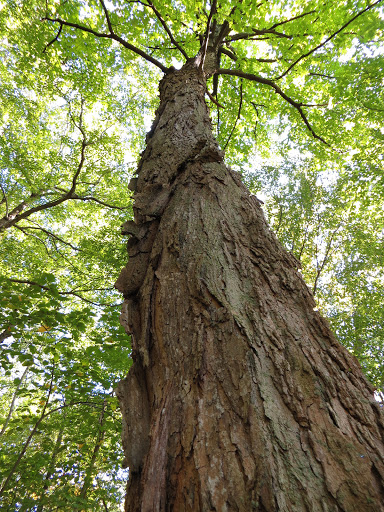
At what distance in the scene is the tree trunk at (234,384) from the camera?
79 cm

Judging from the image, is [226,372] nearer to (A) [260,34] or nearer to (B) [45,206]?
(A) [260,34]

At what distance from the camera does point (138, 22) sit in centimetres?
557

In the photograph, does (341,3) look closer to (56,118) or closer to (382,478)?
(382,478)

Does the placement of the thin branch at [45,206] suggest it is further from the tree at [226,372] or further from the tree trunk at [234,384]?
the tree trunk at [234,384]

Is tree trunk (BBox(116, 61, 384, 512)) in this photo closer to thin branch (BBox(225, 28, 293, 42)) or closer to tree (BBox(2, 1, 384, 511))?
tree (BBox(2, 1, 384, 511))

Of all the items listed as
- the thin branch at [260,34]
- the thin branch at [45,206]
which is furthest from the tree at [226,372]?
the thin branch at [45,206]

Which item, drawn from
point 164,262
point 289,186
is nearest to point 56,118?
point 289,186

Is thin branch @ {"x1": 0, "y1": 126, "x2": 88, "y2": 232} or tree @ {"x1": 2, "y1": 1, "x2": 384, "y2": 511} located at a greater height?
thin branch @ {"x1": 0, "y1": 126, "x2": 88, "y2": 232}

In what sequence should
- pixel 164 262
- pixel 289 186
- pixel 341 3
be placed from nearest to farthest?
1. pixel 164 262
2. pixel 341 3
3. pixel 289 186

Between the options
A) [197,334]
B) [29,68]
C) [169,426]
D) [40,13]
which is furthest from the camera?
[29,68]

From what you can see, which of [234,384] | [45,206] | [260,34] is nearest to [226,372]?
[234,384]

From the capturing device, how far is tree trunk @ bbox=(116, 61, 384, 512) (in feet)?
2.61

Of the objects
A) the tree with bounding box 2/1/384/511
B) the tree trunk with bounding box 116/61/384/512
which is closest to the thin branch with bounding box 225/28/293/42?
the tree with bounding box 2/1/384/511

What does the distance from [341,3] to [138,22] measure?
13.7 feet
